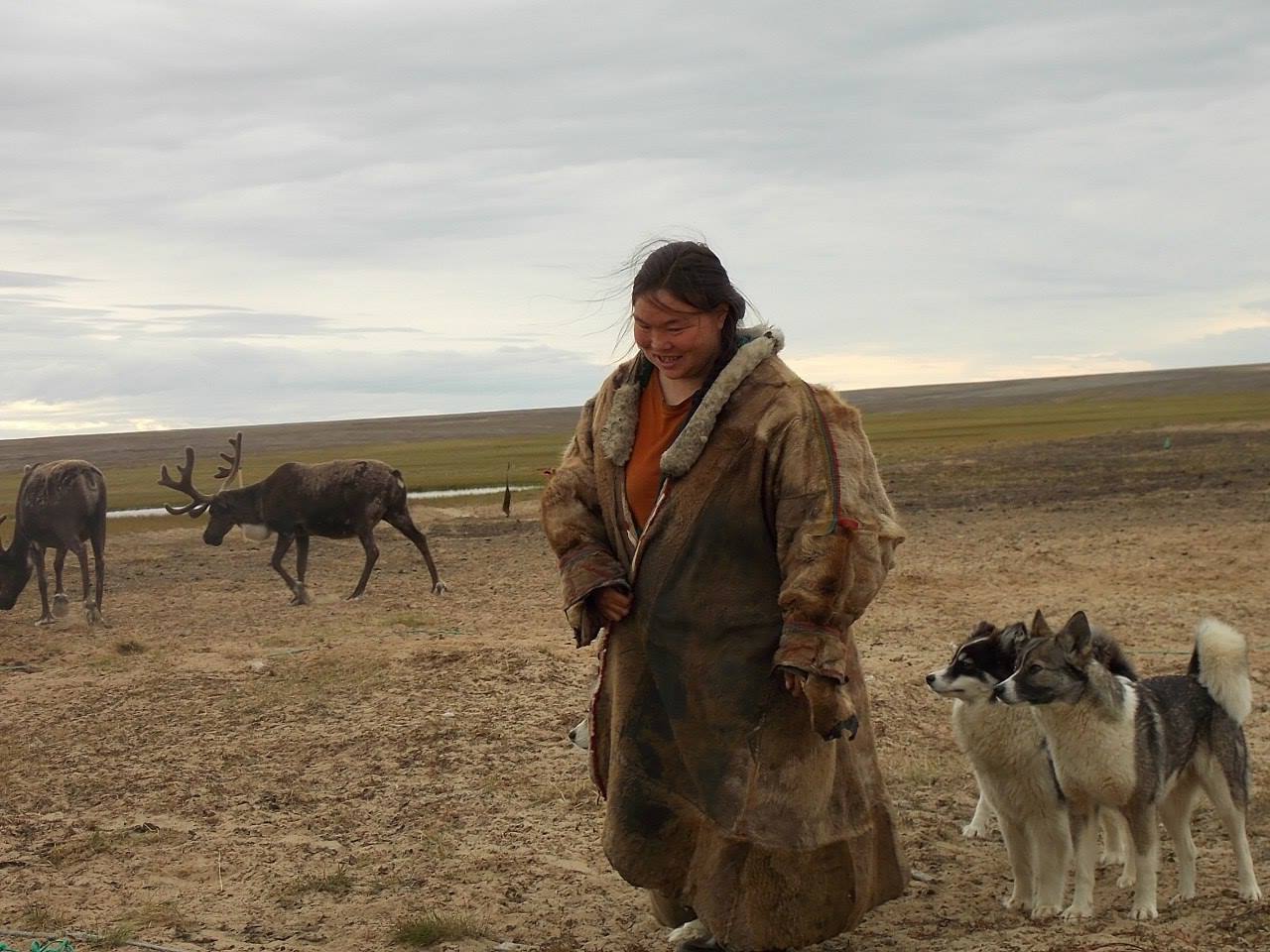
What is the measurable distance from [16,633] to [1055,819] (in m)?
12.1

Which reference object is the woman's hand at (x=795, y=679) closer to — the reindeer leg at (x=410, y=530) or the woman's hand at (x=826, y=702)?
the woman's hand at (x=826, y=702)

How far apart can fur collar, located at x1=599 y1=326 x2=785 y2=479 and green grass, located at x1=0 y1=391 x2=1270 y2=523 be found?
26456 millimetres

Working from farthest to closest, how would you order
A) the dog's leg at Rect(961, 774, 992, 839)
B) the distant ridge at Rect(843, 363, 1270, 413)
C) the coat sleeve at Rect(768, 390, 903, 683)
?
the distant ridge at Rect(843, 363, 1270, 413) → the dog's leg at Rect(961, 774, 992, 839) → the coat sleeve at Rect(768, 390, 903, 683)

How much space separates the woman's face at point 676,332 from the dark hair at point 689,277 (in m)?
0.02

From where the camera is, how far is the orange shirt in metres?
4.44

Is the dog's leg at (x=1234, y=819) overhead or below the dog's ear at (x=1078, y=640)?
below

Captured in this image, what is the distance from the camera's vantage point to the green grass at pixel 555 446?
137 ft

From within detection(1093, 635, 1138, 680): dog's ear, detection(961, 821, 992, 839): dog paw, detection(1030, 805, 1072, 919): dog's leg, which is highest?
detection(1093, 635, 1138, 680): dog's ear

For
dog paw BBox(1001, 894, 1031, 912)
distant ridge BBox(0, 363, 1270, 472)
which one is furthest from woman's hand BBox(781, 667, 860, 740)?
distant ridge BBox(0, 363, 1270, 472)

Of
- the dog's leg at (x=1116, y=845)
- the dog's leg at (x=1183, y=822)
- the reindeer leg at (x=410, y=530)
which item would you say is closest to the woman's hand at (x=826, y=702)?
the dog's leg at (x=1183, y=822)

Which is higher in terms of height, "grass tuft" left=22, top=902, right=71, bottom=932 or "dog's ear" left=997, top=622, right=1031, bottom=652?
"dog's ear" left=997, top=622, right=1031, bottom=652

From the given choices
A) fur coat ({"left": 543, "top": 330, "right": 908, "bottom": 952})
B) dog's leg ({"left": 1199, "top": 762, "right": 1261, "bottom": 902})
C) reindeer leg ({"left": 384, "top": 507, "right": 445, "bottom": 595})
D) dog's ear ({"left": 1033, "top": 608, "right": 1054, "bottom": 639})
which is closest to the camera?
fur coat ({"left": 543, "top": 330, "right": 908, "bottom": 952})

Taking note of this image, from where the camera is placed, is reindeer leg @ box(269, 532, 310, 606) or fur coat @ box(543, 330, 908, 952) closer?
fur coat @ box(543, 330, 908, 952)

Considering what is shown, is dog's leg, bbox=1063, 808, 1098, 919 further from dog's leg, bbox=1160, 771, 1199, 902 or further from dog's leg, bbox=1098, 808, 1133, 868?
dog's leg, bbox=1098, 808, 1133, 868
